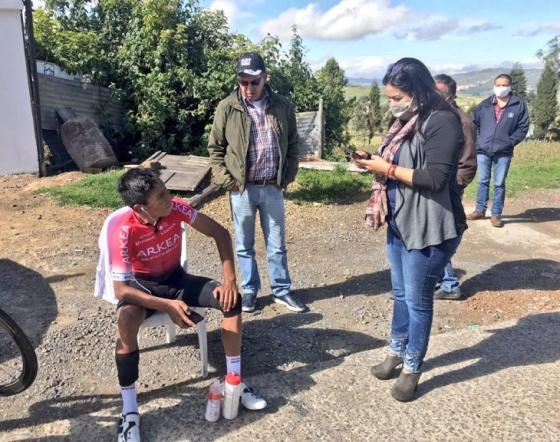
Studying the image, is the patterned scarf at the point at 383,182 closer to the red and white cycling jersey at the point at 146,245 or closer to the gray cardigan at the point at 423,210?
the gray cardigan at the point at 423,210

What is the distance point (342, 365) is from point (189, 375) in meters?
1.03

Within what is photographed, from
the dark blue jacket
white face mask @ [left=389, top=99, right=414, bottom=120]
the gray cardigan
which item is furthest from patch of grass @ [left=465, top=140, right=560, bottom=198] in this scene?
white face mask @ [left=389, top=99, right=414, bottom=120]

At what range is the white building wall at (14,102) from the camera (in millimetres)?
8609

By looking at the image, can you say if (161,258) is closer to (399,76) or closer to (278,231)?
(278,231)

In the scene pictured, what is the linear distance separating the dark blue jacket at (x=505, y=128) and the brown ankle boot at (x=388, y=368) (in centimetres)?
452

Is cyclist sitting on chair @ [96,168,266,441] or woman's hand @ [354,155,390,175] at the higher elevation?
woman's hand @ [354,155,390,175]

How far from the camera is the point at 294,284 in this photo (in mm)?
5133

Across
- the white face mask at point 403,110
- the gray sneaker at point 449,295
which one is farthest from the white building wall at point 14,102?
the white face mask at point 403,110

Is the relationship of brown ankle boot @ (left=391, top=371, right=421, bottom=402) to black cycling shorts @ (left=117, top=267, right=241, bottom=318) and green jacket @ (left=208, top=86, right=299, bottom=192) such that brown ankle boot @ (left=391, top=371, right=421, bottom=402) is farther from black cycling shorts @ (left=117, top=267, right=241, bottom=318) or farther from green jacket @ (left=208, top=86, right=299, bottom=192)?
green jacket @ (left=208, top=86, right=299, bottom=192)

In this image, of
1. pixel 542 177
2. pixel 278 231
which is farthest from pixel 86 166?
pixel 542 177

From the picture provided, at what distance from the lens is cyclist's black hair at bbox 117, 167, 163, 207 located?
115 inches

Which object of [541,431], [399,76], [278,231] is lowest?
[541,431]

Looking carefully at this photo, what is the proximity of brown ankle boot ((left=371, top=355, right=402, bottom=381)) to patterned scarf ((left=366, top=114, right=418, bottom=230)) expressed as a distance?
910 millimetres

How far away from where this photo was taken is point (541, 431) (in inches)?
115
